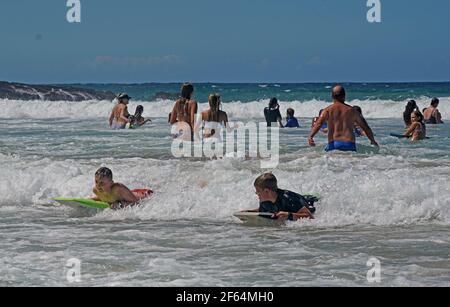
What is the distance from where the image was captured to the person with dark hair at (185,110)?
13352mm

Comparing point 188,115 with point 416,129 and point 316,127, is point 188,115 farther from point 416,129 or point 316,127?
point 416,129

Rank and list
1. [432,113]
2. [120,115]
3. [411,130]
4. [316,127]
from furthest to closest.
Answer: [432,113]
[120,115]
[411,130]
[316,127]

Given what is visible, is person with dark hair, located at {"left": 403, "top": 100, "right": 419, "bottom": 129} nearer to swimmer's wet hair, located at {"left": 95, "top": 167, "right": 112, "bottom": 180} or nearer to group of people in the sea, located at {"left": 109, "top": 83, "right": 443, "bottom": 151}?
group of people in the sea, located at {"left": 109, "top": 83, "right": 443, "bottom": 151}

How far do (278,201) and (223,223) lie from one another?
85cm

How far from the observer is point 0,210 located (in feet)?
34.5

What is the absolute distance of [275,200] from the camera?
28.6ft

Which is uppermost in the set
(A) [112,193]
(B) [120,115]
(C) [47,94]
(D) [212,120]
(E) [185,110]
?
(C) [47,94]

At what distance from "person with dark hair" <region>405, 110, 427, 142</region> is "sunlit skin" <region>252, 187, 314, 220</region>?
8.38 m

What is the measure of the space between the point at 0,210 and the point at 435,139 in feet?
34.2
